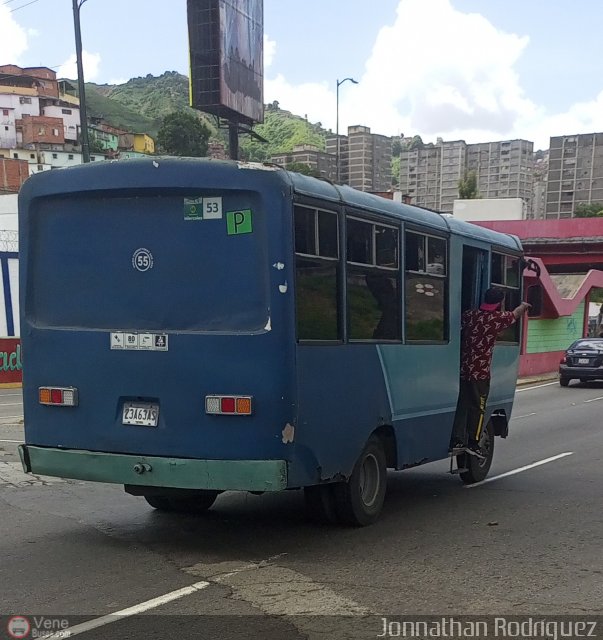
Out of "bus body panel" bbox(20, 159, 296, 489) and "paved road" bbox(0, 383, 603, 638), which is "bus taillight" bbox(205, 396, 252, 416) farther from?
"paved road" bbox(0, 383, 603, 638)

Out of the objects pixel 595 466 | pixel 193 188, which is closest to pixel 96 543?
pixel 193 188

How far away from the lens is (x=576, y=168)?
12381 centimetres

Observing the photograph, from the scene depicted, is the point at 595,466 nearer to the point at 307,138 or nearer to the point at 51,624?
the point at 51,624

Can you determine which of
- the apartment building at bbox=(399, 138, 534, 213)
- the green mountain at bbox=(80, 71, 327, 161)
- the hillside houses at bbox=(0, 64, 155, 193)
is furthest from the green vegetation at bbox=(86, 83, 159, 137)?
the apartment building at bbox=(399, 138, 534, 213)

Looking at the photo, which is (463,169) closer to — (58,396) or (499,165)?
(499,165)

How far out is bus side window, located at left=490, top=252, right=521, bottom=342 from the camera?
350 inches

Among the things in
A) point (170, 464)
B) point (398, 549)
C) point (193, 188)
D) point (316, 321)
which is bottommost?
point (398, 549)

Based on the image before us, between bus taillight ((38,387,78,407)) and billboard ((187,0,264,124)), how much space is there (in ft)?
77.6

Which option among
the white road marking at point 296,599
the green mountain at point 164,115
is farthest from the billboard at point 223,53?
the green mountain at point 164,115

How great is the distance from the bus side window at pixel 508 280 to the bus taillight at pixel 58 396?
4.90 meters

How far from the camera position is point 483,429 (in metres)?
8.45

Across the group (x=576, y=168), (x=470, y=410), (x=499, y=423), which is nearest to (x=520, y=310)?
(x=470, y=410)

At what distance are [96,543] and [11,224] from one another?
70.1ft

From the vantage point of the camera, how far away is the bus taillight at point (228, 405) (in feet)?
17.8
